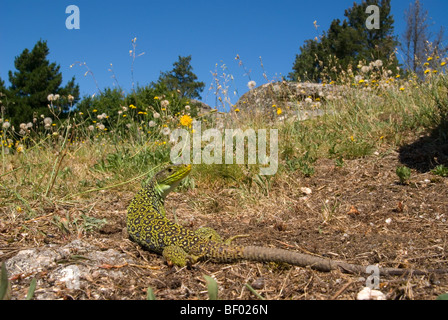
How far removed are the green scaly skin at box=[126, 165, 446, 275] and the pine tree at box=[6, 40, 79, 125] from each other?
77.3ft

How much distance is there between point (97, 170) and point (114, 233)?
2.43 metres

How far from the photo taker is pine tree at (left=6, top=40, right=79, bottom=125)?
24578 mm

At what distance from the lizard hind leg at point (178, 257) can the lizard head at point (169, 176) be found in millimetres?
871

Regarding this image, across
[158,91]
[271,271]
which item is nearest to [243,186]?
[271,271]

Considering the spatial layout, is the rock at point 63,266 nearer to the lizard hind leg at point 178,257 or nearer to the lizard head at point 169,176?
the lizard hind leg at point 178,257

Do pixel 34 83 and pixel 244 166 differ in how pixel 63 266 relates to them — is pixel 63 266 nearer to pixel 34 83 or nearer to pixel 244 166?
pixel 244 166

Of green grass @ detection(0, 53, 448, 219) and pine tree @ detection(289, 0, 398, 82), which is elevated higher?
pine tree @ detection(289, 0, 398, 82)

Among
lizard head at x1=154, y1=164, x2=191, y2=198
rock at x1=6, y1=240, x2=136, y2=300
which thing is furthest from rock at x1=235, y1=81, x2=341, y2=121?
rock at x1=6, y1=240, x2=136, y2=300

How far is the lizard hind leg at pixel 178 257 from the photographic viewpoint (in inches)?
114

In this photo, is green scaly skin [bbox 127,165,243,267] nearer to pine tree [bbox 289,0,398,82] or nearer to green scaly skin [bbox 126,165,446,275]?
green scaly skin [bbox 126,165,446,275]

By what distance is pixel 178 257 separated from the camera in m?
2.91

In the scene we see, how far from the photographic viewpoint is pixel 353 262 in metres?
2.96

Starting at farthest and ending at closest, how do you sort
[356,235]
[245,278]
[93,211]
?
[93,211] < [356,235] < [245,278]
